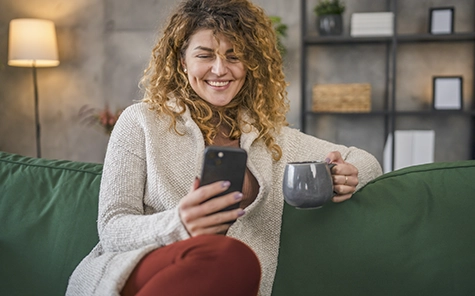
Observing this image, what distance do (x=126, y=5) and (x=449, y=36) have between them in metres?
2.30

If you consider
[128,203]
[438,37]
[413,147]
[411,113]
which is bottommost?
[413,147]

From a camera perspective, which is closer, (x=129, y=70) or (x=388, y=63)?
(x=388, y=63)

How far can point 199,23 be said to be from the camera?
1.45m

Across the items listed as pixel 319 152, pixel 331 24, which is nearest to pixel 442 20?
pixel 331 24

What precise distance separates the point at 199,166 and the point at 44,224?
44 cm

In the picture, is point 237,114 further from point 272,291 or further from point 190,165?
point 272,291

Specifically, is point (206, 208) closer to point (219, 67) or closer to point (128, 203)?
point (128, 203)

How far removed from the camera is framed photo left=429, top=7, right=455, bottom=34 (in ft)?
11.1

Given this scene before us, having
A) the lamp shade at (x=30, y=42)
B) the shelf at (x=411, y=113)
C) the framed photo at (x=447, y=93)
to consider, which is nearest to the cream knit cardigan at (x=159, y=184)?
the shelf at (x=411, y=113)

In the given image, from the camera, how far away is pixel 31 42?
343 centimetres

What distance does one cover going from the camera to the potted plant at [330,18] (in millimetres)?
3445

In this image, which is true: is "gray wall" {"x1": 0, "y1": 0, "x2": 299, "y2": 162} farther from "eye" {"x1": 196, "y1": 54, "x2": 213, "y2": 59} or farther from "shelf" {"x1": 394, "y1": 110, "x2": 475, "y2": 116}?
"eye" {"x1": 196, "y1": 54, "x2": 213, "y2": 59}

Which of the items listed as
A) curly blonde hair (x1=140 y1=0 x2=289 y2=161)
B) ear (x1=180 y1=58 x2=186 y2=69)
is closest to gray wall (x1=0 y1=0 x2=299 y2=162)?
curly blonde hair (x1=140 y1=0 x2=289 y2=161)

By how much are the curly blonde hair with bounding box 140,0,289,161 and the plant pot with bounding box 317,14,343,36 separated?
195 centimetres
